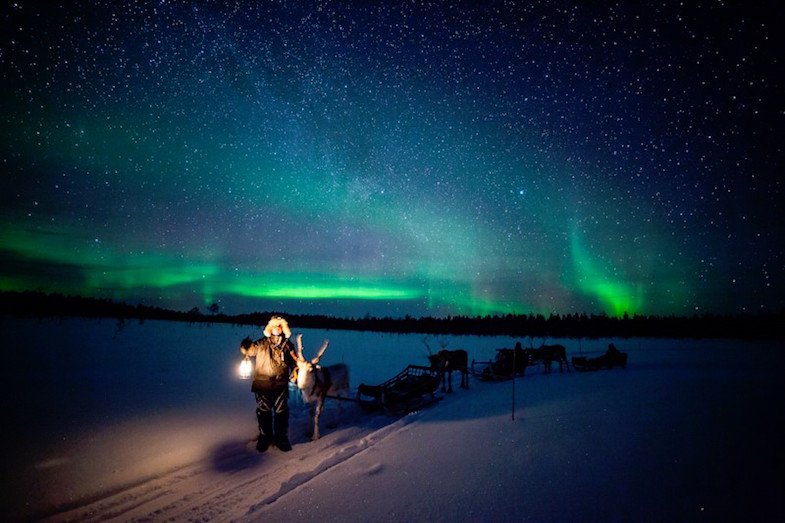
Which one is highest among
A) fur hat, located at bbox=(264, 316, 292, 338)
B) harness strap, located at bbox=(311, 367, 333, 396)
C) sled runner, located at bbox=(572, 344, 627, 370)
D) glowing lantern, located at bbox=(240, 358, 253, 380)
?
fur hat, located at bbox=(264, 316, 292, 338)

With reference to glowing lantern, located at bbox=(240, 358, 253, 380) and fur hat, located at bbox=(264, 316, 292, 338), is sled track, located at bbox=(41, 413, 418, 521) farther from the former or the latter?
fur hat, located at bbox=(264, 316, 292, 338)

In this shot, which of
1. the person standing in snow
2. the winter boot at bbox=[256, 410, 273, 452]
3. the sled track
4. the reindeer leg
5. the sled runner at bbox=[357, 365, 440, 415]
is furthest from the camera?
the sled runner at bbox=[357, 365, 440, 415]

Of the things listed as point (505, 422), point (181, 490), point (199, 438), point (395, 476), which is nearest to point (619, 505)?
point (395, 476)

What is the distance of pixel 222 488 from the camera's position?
5.63m

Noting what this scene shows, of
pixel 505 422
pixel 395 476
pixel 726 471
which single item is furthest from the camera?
pixel 505 422

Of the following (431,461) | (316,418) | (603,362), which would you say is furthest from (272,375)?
(603,362)

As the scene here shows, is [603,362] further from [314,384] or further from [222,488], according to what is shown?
[222,488]

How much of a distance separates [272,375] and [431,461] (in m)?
3.79

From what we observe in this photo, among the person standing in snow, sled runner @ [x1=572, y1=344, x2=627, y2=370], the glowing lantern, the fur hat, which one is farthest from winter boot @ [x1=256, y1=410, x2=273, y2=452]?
sled runner @ [x1=572, y1=344, x2=627, y2=370]

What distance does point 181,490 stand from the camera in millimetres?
5766

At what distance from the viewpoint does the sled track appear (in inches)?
189

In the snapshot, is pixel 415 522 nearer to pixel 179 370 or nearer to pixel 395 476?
pixel 395 476

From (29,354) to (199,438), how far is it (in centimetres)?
2101

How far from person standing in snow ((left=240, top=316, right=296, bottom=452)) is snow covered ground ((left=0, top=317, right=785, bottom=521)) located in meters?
0.54
